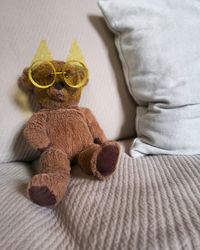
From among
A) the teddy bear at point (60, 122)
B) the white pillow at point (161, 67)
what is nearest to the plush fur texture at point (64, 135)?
the teddy bear at point (60, 122)

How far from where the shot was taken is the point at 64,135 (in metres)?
0.63

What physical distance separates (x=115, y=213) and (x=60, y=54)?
43 centimetres

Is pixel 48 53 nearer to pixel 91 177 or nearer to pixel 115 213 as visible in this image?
pixel 91 177

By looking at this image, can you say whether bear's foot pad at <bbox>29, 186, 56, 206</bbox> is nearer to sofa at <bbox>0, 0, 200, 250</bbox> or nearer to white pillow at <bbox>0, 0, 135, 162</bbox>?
sofa at <bbox>0, 0, 200, 250</bbox>

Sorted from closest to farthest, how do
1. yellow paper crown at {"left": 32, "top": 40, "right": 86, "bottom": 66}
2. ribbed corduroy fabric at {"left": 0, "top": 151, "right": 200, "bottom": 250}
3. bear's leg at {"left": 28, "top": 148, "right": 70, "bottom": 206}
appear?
1. ribbed corduroy fabric at {"left": 0, "top": 151, "right": 200, "bottom": 250}
2. bear's leg at {"left": 28, "top": 148, "right": 70, "bottom": 206}
3. yellow paper crown at {"left": 32, "top": 40, "right": 86, "bottom": 66}

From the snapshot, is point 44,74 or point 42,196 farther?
point 44,74

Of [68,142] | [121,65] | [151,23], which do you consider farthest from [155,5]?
[68,142]

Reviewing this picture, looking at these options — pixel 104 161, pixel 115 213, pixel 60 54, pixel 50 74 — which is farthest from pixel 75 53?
pixel 115 213

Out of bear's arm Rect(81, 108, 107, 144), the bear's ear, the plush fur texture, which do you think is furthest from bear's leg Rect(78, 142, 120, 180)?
the bear's ear

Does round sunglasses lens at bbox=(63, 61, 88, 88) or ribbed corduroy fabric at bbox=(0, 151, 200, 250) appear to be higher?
round sunglasses lens at bbox=(63, 61, 88, 88)

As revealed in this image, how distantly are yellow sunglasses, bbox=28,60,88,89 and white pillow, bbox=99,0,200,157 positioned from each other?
16cm

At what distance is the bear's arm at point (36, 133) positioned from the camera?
62 centimetres

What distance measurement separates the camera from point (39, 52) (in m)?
0.71

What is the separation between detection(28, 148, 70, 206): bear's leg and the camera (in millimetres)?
493
